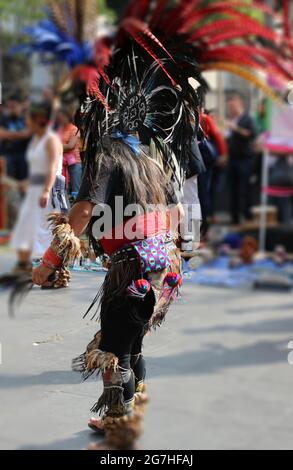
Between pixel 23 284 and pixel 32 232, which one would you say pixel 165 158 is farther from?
pixel 32 232

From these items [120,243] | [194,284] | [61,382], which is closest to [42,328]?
[61,382]

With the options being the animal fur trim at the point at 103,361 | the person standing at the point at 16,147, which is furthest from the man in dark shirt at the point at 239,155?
the animal fur trim at the point at 103,361

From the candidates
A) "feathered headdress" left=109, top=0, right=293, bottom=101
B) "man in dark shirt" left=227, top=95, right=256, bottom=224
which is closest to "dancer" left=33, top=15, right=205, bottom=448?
"feathered headdress" left=109, top=0, right=293, bottom=101

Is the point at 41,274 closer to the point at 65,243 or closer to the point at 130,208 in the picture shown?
the point at 65,243

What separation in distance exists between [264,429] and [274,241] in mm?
5932

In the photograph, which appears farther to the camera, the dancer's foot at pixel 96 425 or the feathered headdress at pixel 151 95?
the dancer's foot at pixel 96 425

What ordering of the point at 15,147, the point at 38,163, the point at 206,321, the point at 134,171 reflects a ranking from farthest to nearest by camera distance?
the point at 15,147
the point at 38,163
the point at 206,321
the point at 134,171

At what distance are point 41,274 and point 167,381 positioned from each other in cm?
213

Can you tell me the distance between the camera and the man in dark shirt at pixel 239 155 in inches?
396

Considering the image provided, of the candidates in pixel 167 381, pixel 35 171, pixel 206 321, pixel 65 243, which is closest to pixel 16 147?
pixel 35 171

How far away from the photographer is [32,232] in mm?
A: 7430

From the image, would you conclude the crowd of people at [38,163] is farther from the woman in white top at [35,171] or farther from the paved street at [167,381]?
the paved street at [167,381]

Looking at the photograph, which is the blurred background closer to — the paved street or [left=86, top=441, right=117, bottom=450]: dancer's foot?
the paved street

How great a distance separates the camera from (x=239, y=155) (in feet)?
33.3
